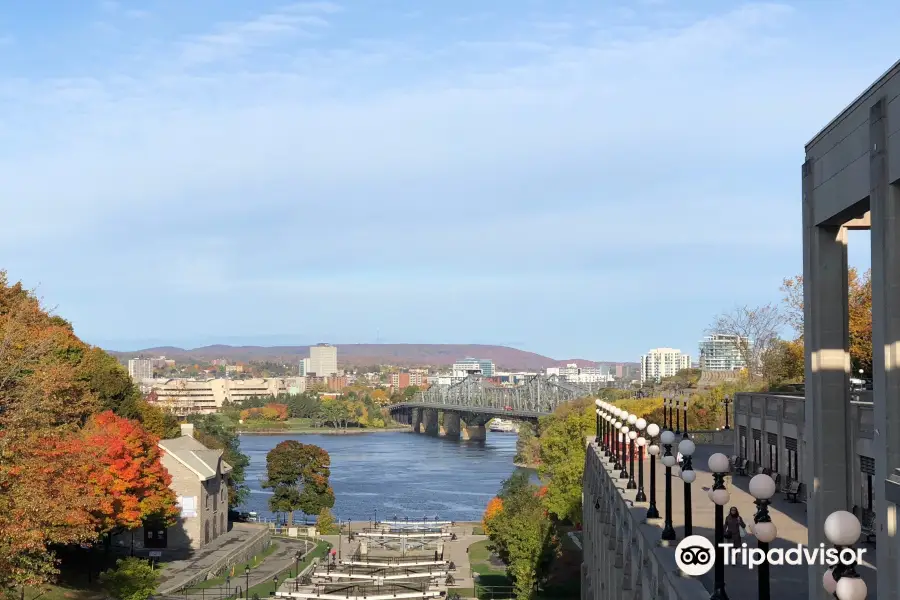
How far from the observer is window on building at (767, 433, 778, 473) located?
31.7 metres

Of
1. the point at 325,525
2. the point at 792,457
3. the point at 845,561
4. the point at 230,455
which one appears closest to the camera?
the point at 845,561

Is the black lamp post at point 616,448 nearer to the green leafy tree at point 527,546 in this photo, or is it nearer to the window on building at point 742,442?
the window on building at point 742,442

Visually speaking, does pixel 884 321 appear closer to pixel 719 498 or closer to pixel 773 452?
pixel 719 498

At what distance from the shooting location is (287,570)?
5916 centimetres

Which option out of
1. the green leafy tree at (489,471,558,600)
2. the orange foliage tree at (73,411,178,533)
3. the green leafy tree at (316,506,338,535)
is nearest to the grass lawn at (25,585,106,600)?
the orange foliage tree at (73,411,178,533)

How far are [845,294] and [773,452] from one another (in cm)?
1771

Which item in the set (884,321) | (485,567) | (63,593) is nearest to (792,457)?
(884,321)

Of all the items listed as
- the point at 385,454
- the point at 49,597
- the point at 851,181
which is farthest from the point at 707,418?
the point at 385,454

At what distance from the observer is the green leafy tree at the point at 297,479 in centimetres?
7781

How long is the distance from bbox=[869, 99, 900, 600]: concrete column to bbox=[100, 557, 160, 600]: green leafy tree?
37533 millimetres

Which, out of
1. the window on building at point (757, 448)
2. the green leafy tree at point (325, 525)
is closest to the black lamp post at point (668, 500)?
the window on building at point (757, 448)

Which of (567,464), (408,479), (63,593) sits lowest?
(408,479)

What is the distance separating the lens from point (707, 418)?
67.9 meters

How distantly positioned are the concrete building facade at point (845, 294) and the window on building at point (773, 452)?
1633 cm
